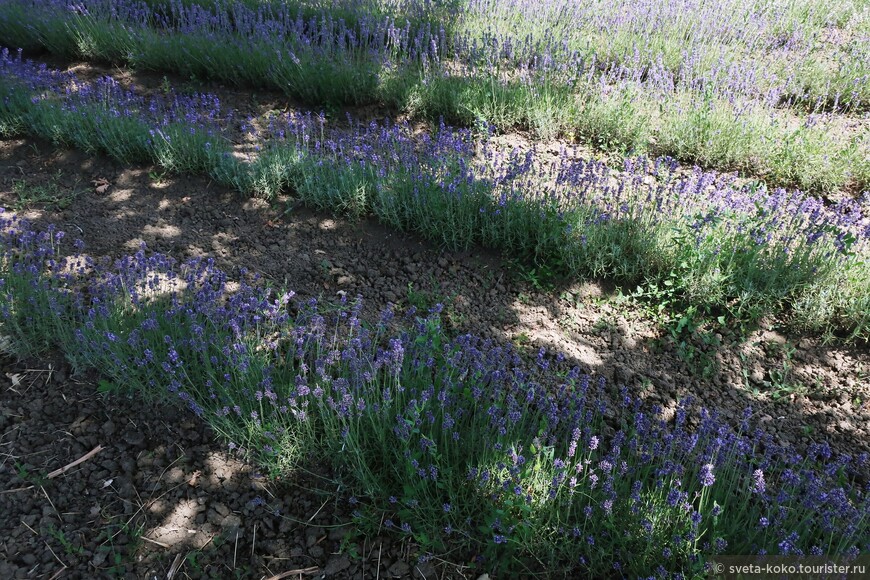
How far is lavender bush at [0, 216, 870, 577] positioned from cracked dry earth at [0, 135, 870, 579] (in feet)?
0.55

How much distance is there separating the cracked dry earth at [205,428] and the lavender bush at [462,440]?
0.55ft

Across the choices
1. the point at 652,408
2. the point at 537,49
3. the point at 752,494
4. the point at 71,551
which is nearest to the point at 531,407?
the point at 652,408

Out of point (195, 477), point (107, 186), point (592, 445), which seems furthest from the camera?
point (107, 186)

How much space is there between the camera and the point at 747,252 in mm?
3904

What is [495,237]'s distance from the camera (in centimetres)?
431

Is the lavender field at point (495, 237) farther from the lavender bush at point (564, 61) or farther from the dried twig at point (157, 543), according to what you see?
the dried twig at point (157, 543)

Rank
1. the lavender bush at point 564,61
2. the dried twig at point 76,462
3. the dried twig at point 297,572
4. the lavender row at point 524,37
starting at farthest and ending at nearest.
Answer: the lavender row at point 524,37 → the lavender bush at point 564,61 → the dried twig at point 76,462 → the dried twig at point 297,572

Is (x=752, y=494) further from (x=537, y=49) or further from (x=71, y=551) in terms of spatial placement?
(x=537, y=49)

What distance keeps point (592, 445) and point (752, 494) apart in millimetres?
778

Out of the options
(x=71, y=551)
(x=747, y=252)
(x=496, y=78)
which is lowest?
(x=71, y=551)

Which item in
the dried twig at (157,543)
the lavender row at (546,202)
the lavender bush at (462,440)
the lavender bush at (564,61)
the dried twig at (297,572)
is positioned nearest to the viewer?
the lavender bush at (462,440)

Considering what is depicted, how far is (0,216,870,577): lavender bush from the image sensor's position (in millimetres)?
2354

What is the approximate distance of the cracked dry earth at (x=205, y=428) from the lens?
262 centimetres

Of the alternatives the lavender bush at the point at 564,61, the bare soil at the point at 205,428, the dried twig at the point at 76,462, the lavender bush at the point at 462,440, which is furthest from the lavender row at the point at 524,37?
the dried twig at the point at 76,462
